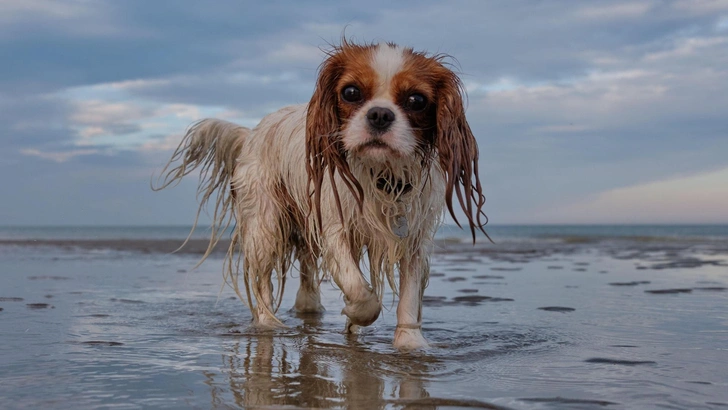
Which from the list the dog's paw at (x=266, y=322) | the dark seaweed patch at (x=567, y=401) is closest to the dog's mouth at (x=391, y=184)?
the dog's paw at (x=266, y=322)

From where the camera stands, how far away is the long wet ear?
12.0ft

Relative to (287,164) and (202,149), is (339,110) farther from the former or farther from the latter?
(202,149)

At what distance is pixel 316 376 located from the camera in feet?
10.5

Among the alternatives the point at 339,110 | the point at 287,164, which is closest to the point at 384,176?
the point at 339,110

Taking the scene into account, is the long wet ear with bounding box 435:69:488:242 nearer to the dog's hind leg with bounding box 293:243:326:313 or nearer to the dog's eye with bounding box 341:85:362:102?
the dog's eye with bounding box 341:85:362:102

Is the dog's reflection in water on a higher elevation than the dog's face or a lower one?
lower

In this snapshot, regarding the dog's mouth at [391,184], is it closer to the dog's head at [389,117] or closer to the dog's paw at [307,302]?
the dog's head at [389,117]

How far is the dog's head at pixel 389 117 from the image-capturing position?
3.59 meters

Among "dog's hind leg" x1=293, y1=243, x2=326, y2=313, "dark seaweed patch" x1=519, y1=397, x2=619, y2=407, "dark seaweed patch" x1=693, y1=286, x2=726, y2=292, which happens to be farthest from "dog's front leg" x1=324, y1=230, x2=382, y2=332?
"dark seaweed patch" x1=693, y1=286, x2=726, y2=292

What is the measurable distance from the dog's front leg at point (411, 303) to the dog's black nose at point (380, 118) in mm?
1031

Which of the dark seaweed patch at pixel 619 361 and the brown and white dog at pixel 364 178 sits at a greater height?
the brown and white dog at pixel 364 178

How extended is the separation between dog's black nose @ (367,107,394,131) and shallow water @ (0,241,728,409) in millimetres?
1122

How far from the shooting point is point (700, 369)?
11.2ft

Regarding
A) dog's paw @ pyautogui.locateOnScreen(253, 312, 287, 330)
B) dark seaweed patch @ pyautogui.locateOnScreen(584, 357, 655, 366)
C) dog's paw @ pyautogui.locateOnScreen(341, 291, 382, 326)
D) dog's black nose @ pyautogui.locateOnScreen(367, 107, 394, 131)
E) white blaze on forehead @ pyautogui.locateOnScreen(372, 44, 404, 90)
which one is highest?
white blaze on forehead @ pyautogui.locateOnScreen(372, 44, 404, 90)
